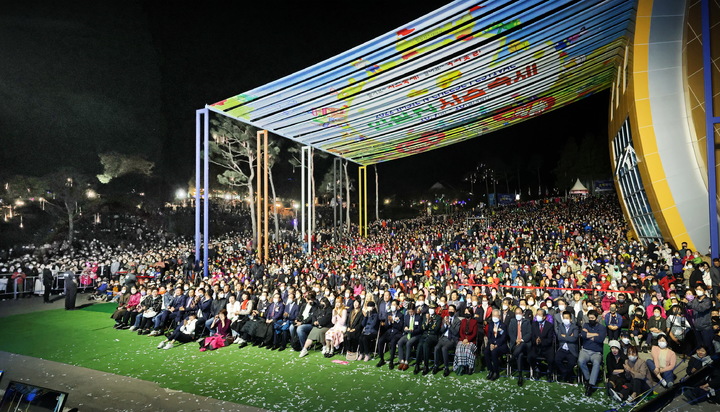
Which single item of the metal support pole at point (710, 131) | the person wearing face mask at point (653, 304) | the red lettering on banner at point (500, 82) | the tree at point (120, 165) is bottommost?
the person wearing face mask at point (653, 304)

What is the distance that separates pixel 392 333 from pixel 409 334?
0.32 m

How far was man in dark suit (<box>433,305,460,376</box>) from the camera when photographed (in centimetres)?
655

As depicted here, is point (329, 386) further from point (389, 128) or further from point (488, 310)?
point (389, 128)

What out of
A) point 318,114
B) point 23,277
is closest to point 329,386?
point 318,114

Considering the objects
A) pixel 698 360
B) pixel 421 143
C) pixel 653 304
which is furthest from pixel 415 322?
pixel 421 143

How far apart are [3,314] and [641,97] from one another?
19.5 m

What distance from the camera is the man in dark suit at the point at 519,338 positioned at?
619cm

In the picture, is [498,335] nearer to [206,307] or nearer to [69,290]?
[206,307]

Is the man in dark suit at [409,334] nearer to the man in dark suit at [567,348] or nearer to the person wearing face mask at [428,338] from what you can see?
the person wearing face mask at [428,338]

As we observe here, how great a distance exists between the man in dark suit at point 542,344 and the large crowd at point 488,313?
0.05 feet

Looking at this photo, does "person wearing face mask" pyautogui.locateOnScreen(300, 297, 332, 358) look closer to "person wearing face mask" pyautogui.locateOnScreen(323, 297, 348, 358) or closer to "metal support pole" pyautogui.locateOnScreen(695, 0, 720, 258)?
"person wearing face mask" pyautogui.locateOnScreen(323, 297, 348, 358)

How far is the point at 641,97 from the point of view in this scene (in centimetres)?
1123

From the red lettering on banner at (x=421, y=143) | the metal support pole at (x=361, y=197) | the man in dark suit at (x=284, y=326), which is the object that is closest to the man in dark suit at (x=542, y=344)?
the man in dark suit at (x=284, y=326)

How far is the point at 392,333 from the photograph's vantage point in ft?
23.9
